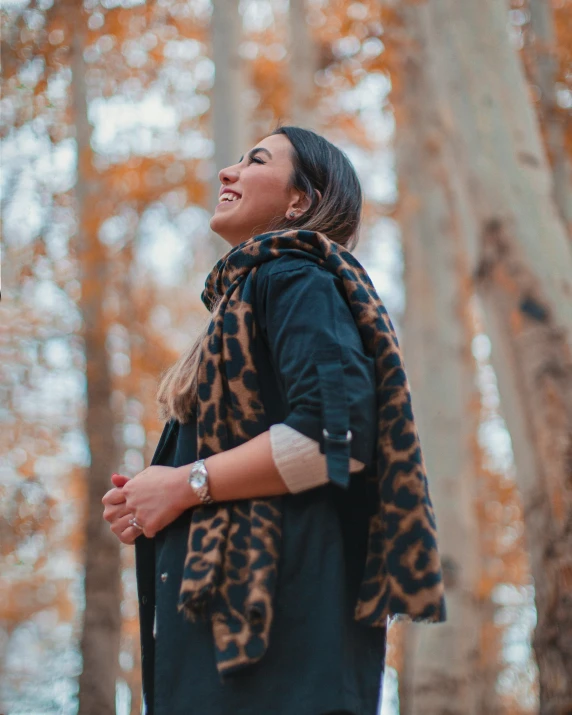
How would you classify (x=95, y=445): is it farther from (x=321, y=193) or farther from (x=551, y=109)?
(x=321, y=193)

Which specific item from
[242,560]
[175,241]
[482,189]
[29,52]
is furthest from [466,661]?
[175,241]

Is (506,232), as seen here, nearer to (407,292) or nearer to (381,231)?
(407,292)

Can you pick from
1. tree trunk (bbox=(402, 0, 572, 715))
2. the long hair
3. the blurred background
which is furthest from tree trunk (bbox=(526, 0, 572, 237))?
the long hair

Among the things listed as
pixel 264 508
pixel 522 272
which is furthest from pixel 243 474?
pixel 522 272

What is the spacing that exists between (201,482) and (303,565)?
0.27m

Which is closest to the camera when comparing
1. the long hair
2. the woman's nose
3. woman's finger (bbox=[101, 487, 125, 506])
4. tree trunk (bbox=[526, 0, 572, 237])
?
woman's finger (bbox=[101, 487, 125, 506])

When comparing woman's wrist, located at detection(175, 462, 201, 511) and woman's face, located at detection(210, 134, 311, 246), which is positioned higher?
woman's face, located at detection(210, 134, 311, 246)

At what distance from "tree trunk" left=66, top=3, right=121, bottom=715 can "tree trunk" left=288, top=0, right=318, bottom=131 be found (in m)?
2.36

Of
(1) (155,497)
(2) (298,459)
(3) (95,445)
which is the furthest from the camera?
(3) (95,445)

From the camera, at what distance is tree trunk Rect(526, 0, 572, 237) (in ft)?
26.7

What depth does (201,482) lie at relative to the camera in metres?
1.86

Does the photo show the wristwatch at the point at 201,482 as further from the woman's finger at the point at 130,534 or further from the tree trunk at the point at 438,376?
the tree trunk at the point at 438,376

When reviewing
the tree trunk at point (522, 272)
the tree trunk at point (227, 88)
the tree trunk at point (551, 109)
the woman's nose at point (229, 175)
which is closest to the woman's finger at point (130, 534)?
the woman's nose at point (229, 175)

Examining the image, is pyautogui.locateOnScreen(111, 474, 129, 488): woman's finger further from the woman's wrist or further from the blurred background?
the blurred background
